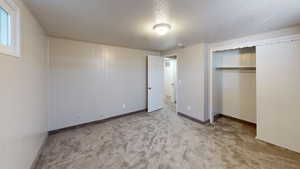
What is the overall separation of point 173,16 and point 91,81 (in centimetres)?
270

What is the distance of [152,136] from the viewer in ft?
9.09

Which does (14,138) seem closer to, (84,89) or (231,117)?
(84,89)

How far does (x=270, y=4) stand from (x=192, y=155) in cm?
244

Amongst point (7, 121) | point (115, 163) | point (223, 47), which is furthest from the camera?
point (223, 47)

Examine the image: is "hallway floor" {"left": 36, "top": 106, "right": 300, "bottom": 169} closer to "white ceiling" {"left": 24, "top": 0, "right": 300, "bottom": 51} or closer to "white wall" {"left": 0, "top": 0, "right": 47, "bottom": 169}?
"white wall" {"left": 0, "top": 0, "right": 47, "bottom": 169}

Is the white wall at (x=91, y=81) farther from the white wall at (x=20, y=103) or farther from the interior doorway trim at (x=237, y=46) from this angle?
the interior doorway trim at (x=237, y=46)

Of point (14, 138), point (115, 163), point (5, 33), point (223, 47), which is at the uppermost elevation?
point (223, 47)

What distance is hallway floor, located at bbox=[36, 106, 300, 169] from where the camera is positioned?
6.21 feet

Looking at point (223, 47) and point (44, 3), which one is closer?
point (44, 3)

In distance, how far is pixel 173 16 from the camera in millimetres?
1849

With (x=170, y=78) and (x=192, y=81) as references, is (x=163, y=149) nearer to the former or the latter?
(x=192, y=81)

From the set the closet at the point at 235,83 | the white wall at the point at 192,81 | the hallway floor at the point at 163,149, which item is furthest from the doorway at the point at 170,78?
the hallway floor at the point at 163,149

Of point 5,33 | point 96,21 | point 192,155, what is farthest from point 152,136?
point 5,33

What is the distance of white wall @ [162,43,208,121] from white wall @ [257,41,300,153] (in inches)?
46.0
